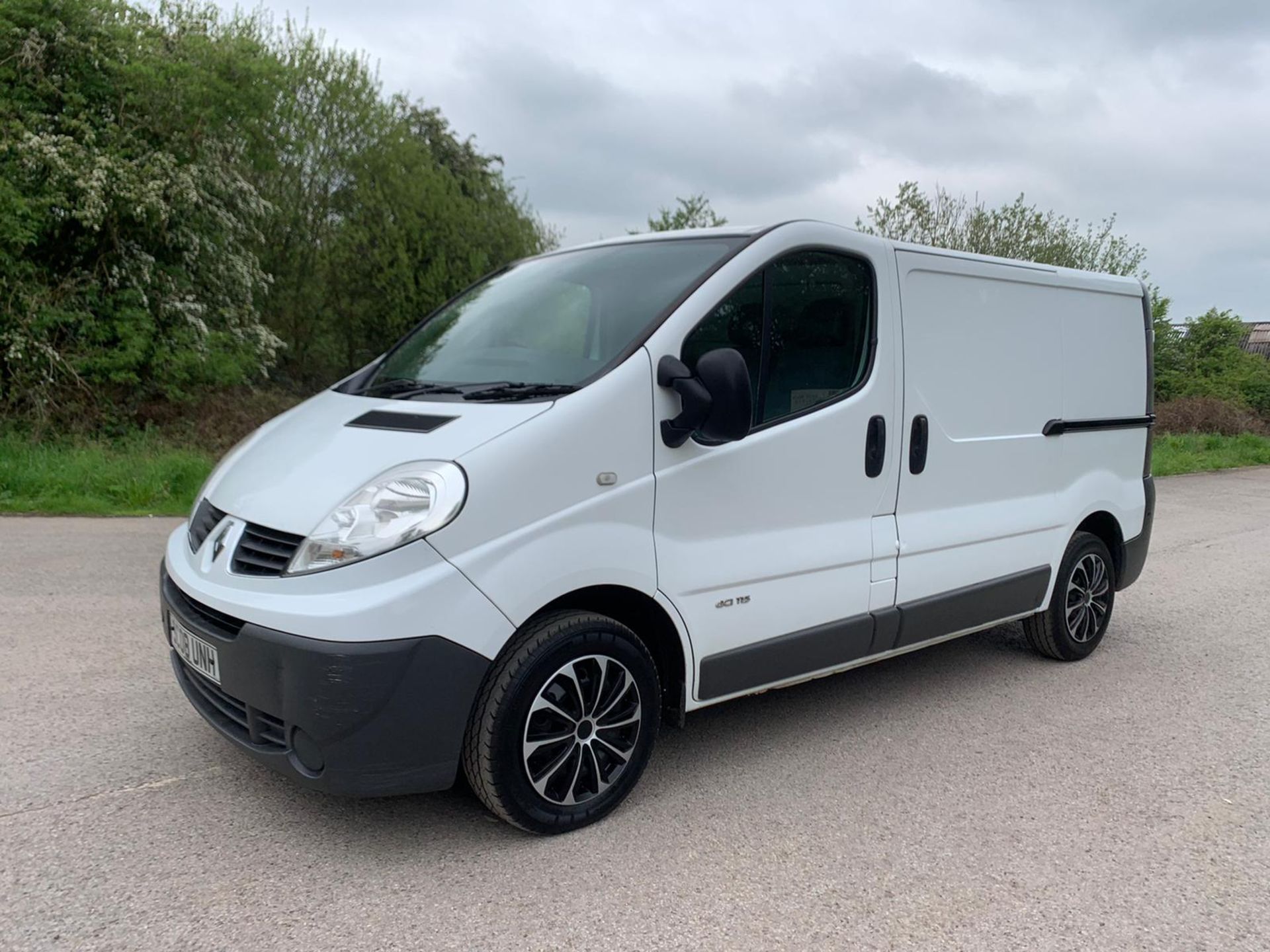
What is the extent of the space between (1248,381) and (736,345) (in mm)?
25616

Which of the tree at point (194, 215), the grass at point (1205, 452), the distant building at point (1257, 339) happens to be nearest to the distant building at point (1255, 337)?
the distant building at point (1257, 339)

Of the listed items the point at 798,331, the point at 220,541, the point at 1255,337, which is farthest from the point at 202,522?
the point at 1255,337

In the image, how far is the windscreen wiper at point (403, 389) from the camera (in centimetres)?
349

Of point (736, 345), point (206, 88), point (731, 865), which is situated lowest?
point (731, 865)

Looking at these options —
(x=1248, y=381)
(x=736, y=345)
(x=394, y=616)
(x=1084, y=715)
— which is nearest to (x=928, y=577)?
(x=1084, y=715)

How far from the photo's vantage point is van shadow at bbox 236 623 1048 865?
122 inches

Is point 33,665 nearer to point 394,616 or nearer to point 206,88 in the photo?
point 394,616

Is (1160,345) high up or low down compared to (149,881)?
up

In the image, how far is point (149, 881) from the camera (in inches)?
108

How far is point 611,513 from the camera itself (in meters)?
3.08

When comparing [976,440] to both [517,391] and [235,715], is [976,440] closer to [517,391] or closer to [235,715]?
[517,391]

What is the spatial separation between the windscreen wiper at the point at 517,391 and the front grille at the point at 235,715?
1.17 meters

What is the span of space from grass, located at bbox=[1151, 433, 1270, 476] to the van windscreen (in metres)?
13.6

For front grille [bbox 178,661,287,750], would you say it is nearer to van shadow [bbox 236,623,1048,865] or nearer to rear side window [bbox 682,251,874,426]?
van shadow [bbox 236,623,1048,865]
